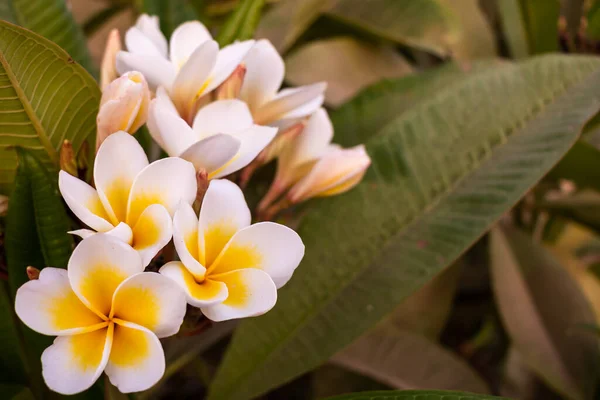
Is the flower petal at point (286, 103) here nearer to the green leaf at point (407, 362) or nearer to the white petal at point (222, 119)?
the white petal at point (222, 119)

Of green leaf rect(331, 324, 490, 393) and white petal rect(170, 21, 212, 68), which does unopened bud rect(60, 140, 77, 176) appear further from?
green leaf rect(331, 324, 490, 393)

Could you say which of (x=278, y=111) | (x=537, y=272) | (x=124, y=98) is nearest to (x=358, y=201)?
(x=278, y=111)

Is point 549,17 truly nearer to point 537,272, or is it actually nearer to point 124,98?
point 537,272

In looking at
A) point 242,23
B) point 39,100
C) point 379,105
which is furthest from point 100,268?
point 379,105

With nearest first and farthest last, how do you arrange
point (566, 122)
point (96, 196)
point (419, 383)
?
point (96, 196) → point (566, 122) → point (419, 383)

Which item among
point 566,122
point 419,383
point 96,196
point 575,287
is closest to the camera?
point 96,196
